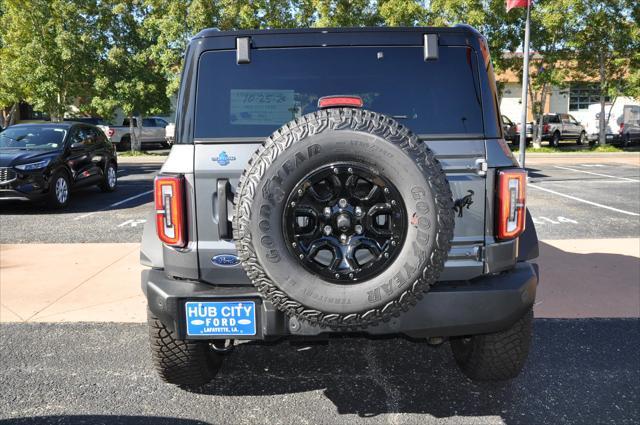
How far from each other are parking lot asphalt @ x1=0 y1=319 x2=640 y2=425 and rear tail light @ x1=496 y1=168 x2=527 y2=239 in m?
1.04

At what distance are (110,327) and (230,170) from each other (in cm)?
241

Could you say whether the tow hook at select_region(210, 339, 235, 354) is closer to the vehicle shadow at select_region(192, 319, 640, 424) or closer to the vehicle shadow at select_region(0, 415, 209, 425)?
the vehicle shadow at select_region(192, 319, 640, 424)

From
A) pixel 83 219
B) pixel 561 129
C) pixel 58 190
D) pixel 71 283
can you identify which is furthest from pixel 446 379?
pixel 561 129

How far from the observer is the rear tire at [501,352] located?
10.8 feet

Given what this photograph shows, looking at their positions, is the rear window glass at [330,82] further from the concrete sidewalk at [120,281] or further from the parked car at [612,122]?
the parked car at [612,122]

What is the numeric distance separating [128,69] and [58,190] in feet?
47.6

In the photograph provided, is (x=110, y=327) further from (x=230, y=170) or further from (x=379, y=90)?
(x=379, y=90)

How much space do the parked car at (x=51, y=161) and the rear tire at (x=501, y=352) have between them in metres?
8.81

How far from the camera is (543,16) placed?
2377 cm

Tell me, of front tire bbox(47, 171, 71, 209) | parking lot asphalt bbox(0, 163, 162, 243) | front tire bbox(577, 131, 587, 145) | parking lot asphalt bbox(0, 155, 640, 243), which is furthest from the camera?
front tire bbox(577, 131, 587, 145)

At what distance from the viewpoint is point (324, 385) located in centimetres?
355

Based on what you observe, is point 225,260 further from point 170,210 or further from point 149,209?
point 149,209

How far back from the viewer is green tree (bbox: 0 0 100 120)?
2312cm

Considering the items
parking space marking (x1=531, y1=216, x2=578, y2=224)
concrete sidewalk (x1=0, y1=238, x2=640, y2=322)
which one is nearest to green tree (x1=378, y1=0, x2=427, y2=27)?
parking space marking (x1=531, y1=216, x2=578, y2=224)
